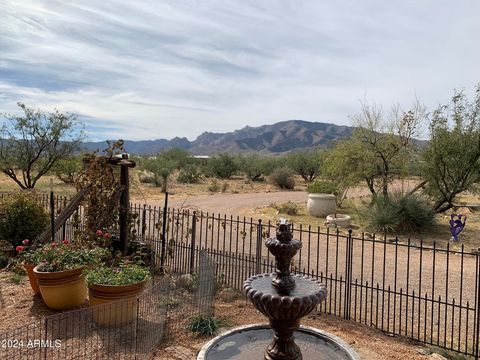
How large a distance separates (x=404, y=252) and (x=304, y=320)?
6483 millimetres

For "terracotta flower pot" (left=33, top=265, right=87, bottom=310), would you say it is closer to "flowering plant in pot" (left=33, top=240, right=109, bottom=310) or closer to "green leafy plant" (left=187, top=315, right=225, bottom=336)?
"flowering plant in pot" (left=33, top=240, right=109, bottom=310)

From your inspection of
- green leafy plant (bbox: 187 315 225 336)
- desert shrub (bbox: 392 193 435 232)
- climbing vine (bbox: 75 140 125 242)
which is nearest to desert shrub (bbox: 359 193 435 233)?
desert shrub (bbox: 392 193 435 232)

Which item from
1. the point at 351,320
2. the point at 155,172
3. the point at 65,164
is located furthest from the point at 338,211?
the point at 155,172

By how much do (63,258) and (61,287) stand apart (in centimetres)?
44

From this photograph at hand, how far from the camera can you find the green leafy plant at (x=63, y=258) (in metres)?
5.80

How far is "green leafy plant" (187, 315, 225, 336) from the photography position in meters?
5.38

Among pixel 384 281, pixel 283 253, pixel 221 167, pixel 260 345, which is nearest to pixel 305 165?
pixel 221 167

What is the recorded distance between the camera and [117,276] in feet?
18.1

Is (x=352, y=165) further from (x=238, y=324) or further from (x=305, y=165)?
(x=305, y=165)

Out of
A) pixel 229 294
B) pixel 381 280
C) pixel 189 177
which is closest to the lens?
pixel 229 294

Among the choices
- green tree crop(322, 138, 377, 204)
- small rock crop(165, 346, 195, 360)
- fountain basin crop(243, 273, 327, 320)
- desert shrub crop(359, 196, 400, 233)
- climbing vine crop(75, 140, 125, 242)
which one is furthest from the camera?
green tree crop(322, 138, 377, 204)

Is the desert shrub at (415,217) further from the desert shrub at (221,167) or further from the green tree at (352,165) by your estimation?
the desert shrub at (221,167)

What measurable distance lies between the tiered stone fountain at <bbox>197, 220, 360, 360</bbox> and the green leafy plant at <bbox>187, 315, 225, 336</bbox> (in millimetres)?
1326

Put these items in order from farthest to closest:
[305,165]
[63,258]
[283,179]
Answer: [305,165], [283,179], [63,258]
